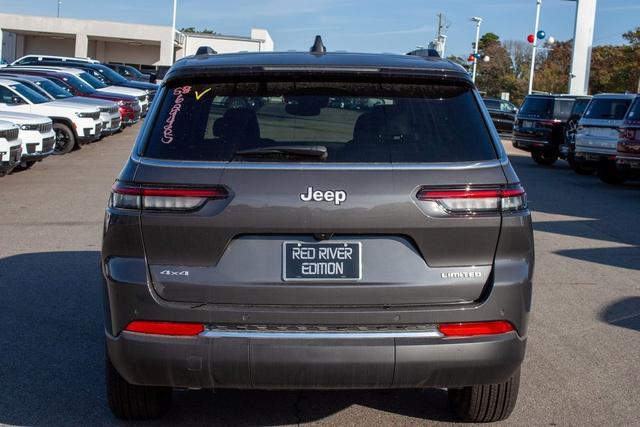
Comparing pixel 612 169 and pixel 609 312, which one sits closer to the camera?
pixel 609 312

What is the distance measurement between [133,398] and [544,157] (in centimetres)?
2241

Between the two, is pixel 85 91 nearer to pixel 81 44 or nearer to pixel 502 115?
pixel 502 115

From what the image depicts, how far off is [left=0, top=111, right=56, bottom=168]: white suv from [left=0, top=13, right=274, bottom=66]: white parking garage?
53983 mm

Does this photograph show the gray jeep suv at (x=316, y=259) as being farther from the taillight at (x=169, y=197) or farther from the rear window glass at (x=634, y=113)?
the rear window glass at (x=634, y=113)

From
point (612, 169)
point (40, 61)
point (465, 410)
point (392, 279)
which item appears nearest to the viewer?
point (392, 279)

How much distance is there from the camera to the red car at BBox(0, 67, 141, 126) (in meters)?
27.3

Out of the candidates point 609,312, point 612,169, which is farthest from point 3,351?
point 612,169

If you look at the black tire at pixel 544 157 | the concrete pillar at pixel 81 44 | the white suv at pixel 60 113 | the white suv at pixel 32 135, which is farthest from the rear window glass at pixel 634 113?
the concrete pillar at pixel 81 44

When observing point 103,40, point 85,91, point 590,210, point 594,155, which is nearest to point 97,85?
point 85,91

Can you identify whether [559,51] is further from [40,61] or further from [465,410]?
[465,410]

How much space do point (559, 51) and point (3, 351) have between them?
7524 cm

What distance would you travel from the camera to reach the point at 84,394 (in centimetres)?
552

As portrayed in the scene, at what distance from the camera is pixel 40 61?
40.6m

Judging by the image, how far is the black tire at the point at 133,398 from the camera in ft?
15.8
